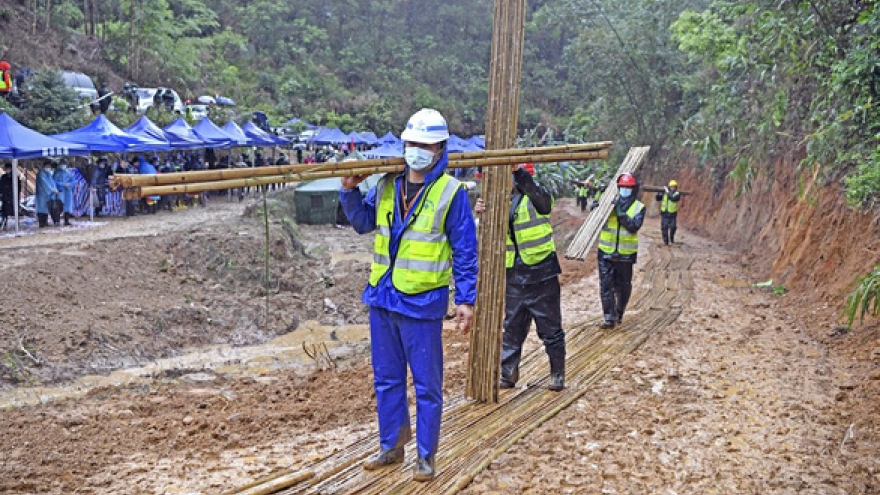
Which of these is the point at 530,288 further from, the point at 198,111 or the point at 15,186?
the point at 198,111

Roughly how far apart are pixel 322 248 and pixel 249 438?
58.6 ft

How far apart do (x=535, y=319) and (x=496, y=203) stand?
1347 millimetres

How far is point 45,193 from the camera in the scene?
19.8 metres

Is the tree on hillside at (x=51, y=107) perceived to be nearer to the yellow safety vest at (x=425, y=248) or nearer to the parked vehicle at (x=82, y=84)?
the parked vehicle at (x=82, y=84)

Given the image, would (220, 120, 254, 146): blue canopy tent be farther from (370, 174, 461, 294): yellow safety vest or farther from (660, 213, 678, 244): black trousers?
(370, 174, 461, 294): yellow safety vest

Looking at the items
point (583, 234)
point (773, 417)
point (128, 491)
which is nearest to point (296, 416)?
point (128, 491)

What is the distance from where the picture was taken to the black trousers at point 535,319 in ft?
24.9

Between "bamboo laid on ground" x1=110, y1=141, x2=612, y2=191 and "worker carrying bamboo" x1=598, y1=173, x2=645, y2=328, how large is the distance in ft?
13.0

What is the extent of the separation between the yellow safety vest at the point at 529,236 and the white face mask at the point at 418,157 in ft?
7.82

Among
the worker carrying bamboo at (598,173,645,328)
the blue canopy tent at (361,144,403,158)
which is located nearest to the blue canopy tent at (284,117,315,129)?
the blue canopy tent at (361,144,403,158)

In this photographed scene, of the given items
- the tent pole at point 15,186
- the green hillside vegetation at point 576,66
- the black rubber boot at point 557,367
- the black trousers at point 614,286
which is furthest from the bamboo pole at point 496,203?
the tent pole at point 15,186

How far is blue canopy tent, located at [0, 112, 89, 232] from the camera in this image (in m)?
17.9

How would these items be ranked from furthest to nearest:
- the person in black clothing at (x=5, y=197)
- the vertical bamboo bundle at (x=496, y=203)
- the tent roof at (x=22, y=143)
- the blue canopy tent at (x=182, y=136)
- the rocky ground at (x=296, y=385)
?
the blue canopy tent at (x=182, y=136) → the person in black clothing at (x=5, y=197) → the tent roof at (x=22, y=143) → the vertical bamboo bundle at (x=496, y=203) → the rocky ground at (x=296, y=385)

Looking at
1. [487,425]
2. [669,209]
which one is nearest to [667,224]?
[669,209]
